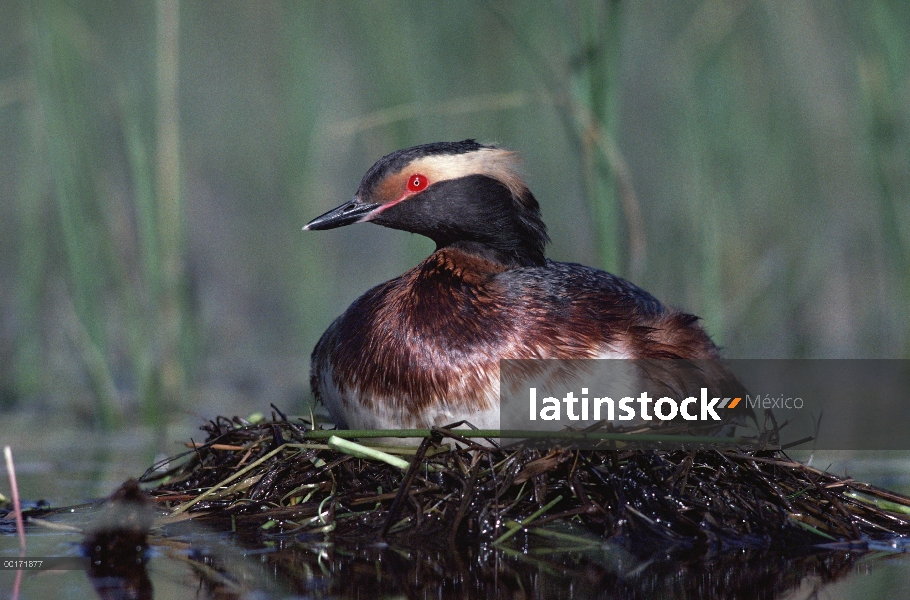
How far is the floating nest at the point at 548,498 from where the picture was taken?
4.88m

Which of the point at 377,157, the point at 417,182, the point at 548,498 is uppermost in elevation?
the point at 377,157

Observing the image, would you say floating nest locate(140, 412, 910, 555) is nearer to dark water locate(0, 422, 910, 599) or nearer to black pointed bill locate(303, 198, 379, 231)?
dark water locate(0, 422, 910, 599)

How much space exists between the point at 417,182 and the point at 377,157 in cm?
364

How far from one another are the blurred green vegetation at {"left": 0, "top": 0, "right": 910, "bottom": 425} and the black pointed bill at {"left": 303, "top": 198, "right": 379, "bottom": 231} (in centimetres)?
100

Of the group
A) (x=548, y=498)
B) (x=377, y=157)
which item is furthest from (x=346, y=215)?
(x=377, y=157)

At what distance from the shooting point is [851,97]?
10906 mm

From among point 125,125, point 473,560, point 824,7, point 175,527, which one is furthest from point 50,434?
point 824,7

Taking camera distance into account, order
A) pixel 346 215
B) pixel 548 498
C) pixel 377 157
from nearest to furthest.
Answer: pixel 548 498 < pixel 346 215 < pixel 377 157

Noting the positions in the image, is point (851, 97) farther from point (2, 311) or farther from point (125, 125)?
point (2, 311)

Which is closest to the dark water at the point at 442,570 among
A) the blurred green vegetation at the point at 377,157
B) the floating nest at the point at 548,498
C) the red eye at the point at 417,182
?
the floating nest at the point at 548,498

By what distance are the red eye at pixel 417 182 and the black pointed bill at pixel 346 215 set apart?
0.18 m

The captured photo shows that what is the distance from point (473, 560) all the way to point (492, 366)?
1.04m

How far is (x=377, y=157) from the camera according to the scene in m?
9.47

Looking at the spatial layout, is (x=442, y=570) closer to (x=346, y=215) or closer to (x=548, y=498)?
(x=548, y=498)
